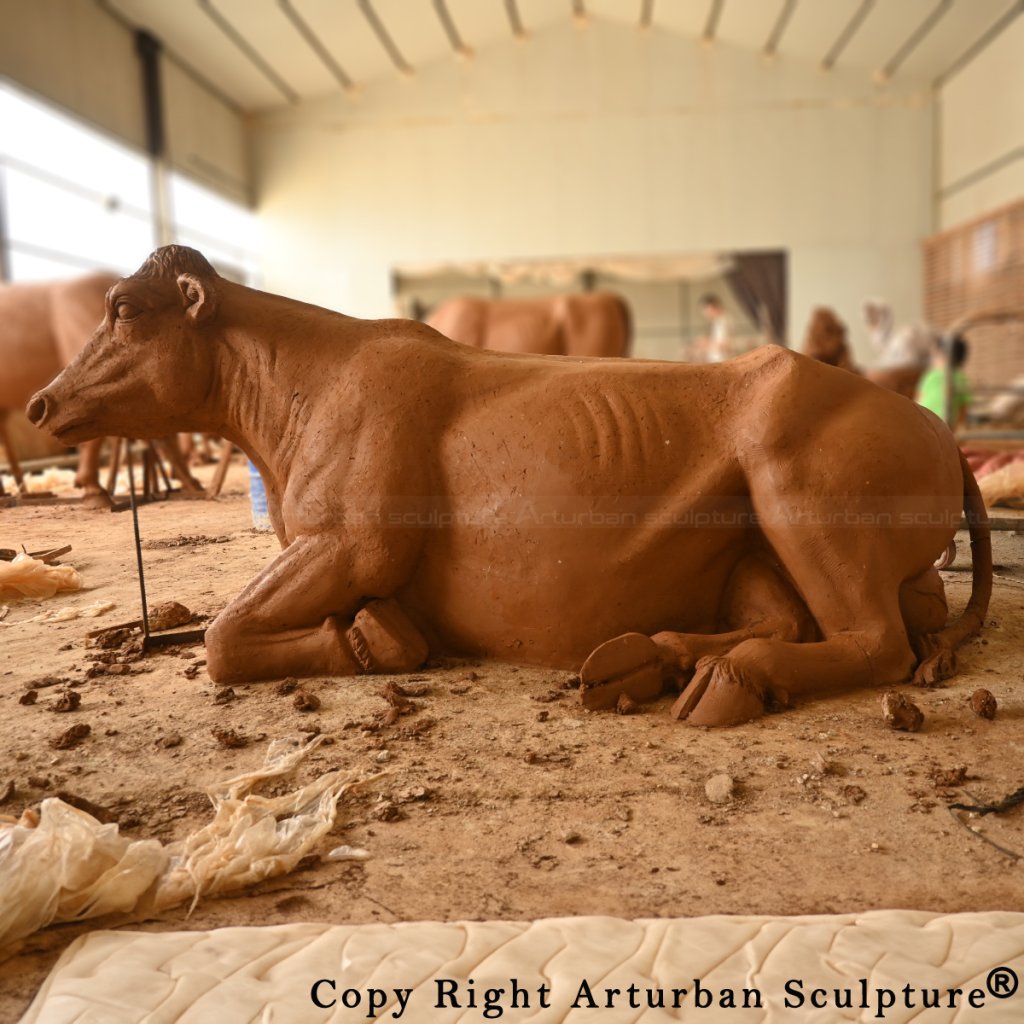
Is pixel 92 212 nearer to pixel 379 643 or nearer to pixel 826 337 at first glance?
pixel 379 643

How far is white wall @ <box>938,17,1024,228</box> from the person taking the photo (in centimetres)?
1172

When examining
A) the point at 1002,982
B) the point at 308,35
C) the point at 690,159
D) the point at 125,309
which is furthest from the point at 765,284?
the point at 1002,982

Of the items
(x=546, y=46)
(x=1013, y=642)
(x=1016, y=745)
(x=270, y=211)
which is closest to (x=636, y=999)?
(x=1016, y=745)

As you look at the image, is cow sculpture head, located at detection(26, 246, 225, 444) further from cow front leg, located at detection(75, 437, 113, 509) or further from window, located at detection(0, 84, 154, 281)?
window, located at detection(0, 84, 154, 281)

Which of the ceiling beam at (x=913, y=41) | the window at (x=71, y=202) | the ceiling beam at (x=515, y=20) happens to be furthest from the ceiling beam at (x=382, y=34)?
the ceiling beam at (x=913, y=41)

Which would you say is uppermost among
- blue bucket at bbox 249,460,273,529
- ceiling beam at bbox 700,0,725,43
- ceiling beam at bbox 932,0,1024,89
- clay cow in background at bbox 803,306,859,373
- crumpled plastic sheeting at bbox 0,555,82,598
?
ceiling beam at bbox 700,0,725,43

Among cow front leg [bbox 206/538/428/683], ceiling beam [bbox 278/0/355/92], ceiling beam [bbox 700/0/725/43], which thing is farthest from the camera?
ceiling beam [bbox 700/0/725/43]

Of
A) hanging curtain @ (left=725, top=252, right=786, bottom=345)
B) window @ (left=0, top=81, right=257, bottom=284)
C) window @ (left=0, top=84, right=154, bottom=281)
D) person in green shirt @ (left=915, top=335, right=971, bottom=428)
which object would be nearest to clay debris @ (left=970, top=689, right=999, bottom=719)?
window @ (left=0, top=81, right=257, bottom=284)

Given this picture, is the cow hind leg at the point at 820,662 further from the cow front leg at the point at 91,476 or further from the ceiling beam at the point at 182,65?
the ceiling beam at the point at 182,65

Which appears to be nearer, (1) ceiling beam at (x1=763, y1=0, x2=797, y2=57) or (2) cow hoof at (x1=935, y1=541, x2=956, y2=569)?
(2) cow hoof at (x1=935, y1=541, x2=956, y2=569)

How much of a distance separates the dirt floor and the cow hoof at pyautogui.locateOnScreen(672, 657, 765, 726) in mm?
46

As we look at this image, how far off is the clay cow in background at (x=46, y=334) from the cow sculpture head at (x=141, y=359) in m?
0.07

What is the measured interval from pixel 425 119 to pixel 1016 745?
Result: 480 inches

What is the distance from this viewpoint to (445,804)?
1944 millimetres
